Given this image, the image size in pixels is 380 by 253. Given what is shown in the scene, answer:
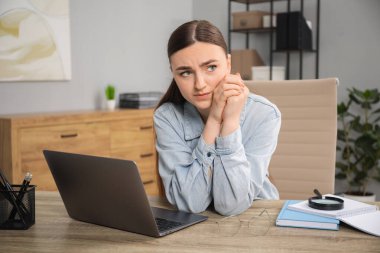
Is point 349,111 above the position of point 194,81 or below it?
below

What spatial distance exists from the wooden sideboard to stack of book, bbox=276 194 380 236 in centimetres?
231

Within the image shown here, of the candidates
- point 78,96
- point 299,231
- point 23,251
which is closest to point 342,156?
point 78,96

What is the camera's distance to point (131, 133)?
13.4ft

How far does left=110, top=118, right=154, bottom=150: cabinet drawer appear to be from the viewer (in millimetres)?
3953

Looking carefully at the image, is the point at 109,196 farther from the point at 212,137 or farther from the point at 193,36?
the point at 193,36

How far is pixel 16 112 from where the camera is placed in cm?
375

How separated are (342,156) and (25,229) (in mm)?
3558

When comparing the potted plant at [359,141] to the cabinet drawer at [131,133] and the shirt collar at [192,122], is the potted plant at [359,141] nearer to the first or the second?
the cabinet drawer at [131,133]

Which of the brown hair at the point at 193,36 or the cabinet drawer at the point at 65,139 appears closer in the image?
the brown hair at the point at 193,36

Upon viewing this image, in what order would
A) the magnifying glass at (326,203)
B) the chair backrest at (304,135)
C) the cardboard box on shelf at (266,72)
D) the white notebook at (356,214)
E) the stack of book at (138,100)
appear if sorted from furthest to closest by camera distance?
the cardboard box on shelf at (266,72), the stack of book at (138,100), the chair backrest at (304,135), the magnifying glass at (326,203), the white notebook at (356,214)

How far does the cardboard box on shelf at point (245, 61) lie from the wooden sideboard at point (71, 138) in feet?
3.36

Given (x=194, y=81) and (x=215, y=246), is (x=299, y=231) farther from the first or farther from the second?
(x=194, y=81)

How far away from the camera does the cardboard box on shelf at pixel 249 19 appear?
455 cm

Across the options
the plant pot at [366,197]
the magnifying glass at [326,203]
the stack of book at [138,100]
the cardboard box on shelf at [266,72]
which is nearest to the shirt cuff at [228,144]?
the magnifying glass at [326,203]
